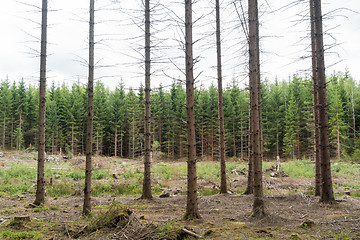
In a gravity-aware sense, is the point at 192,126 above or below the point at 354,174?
above

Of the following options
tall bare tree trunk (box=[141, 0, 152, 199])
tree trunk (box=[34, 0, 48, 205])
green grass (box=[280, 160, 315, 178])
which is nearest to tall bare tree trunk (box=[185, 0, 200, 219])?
tall bare tree trunk (box=[141, 0, 152, 199])

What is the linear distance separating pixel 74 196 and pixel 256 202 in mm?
8951

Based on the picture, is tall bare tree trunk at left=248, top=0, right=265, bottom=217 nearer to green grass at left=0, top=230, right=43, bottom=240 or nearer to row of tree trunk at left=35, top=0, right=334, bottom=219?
row of tree trunk at left=35, top=0, right=334, bottom=219

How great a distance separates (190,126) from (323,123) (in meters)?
4.97

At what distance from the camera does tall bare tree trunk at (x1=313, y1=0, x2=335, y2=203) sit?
8.02 meters

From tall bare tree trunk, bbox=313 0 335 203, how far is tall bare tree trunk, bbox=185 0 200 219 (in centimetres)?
481

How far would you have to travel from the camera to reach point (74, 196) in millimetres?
11414

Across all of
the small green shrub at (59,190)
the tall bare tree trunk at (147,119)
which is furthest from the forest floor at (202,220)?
the small green shrub at (59,190)

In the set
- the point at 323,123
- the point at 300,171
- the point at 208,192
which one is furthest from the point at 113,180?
the point at 300,171

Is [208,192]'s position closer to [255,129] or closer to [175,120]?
[255,129]

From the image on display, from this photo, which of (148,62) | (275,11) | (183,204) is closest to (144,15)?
(148,62)

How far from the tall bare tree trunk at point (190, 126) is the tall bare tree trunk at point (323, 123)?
189 inches

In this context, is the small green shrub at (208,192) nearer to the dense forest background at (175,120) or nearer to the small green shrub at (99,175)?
the small green shrub at (99,175)

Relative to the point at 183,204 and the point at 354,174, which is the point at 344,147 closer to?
the point at 354,174
